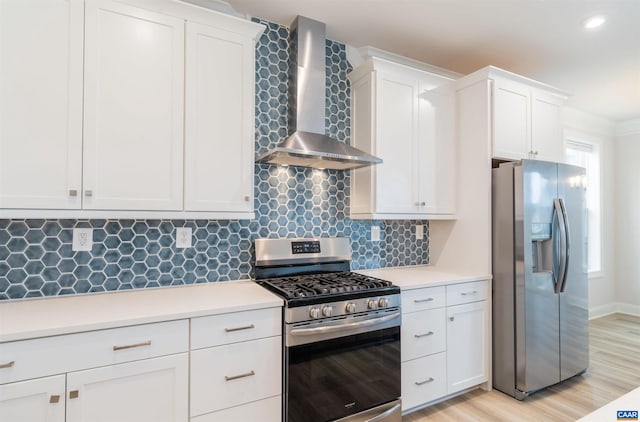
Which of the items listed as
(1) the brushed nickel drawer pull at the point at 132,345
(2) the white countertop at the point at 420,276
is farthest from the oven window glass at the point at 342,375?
A: (1) the brushed nickel drawer pull at the point at 132,345

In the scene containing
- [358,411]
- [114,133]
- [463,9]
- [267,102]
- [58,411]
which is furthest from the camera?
[267,102]

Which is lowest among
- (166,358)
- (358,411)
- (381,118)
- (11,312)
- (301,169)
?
(358,411)

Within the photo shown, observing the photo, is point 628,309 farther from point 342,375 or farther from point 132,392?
point 132,392

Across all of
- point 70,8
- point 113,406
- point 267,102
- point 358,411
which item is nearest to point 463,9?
point 267,102

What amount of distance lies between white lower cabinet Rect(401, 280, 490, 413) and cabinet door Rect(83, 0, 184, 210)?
174cm

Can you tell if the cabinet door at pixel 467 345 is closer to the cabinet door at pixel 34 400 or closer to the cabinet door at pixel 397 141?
the cabinet door at pixel 397 141

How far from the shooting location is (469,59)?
3090 millimetres

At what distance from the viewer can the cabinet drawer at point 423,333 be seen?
232cm

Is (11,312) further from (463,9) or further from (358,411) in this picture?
(463,9)

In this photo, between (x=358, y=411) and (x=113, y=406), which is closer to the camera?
(x=113, y=406)

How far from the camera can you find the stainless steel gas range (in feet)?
6.02

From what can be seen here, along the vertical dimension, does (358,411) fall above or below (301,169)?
below

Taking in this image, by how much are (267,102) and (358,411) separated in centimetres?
217

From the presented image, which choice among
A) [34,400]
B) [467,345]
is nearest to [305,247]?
[467,345]
